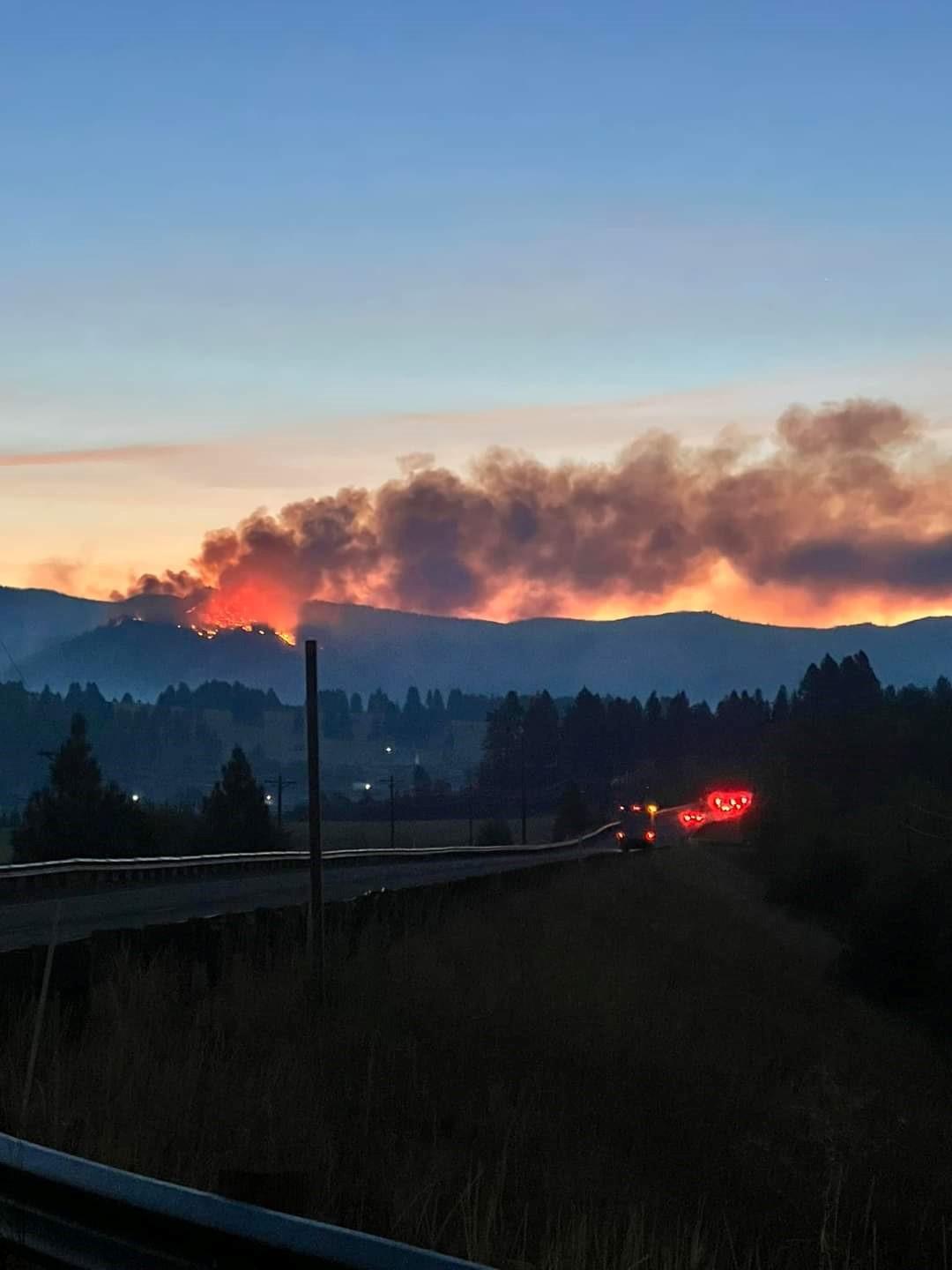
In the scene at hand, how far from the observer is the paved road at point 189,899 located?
77.6 feet

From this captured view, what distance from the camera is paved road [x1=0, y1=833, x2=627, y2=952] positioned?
23.7 m

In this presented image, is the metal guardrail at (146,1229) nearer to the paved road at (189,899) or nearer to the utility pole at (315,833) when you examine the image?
the utility pole at (315,833)

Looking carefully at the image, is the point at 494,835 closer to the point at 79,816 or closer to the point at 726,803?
the point at 79,816

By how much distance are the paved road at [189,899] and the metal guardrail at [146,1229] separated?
951cm

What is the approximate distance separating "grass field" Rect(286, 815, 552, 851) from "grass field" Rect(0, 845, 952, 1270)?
97650 mm

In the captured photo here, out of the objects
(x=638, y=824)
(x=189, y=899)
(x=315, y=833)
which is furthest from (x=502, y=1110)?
(x=638, y=824)

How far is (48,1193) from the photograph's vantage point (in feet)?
16.1

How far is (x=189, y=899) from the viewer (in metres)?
32.9

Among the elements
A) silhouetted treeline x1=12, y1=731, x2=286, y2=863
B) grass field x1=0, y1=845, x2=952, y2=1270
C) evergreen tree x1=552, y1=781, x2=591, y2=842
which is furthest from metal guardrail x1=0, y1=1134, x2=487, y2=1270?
evergreen tree x1=552, y1=781, x2=591, y2=842

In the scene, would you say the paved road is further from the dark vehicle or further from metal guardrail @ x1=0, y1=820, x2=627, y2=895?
the dark vehicle

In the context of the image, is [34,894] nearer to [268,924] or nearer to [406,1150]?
[268,924]

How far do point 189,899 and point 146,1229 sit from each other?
28997 millimetres

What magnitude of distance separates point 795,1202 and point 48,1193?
8.12 meters

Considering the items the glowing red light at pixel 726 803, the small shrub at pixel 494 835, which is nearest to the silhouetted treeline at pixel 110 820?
the small shrub at pixel 494 835
